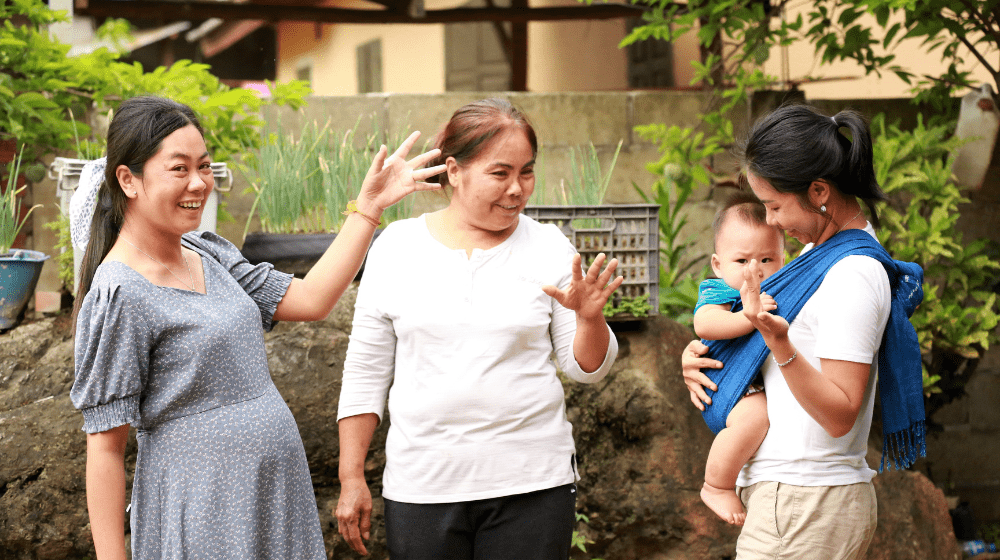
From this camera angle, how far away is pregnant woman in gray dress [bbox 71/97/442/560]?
1553 mm

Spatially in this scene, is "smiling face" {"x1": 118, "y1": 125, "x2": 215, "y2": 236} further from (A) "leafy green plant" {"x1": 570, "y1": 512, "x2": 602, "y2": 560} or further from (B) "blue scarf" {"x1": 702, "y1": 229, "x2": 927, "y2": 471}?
(A) "leafy green plant" {"x1": 570, "y1": 512, "x2": 602, "y2": 560}

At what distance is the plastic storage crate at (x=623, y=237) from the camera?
3.01 m

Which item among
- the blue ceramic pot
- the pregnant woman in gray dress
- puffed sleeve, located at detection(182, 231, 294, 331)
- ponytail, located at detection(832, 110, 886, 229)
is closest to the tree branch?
ponytail, located at detection(832, 110, 886, 229)

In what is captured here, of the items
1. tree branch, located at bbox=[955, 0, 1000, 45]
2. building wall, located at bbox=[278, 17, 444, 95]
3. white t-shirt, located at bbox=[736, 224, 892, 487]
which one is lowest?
white t-shirt, located at bbox=[736, 224, 892, 487]

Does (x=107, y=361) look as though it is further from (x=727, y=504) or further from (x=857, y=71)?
(x=857, y=71)

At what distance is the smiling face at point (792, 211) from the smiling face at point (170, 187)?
116 cm

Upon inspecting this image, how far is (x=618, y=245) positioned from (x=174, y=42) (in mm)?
3278

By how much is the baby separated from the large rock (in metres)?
1.03

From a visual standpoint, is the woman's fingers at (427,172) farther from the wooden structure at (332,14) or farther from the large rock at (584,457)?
the wooden structure at (332,14)

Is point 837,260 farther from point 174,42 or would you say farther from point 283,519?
point 174,42


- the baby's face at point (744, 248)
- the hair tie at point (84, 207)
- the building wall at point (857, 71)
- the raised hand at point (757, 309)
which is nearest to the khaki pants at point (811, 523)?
the raised hand at point (757, 309)

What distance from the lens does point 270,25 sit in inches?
193

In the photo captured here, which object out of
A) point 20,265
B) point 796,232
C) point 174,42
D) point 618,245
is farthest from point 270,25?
point 796,232

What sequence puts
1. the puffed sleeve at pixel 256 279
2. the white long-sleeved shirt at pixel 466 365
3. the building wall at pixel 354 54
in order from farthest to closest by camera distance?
the building wall at pixel 354 54 < the puffed sleeve at pixel 256 279 < the white long-sleeved shirt at pixel 466 365
